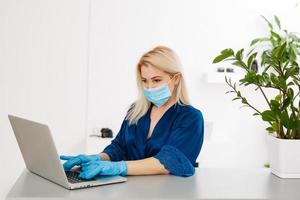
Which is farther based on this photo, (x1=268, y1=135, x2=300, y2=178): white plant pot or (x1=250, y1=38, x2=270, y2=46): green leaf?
(x1=250, y1=38, x2=270, y2=46): green leaf

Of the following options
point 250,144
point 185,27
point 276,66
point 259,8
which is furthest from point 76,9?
point 276,66

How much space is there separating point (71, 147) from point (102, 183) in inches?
92.0

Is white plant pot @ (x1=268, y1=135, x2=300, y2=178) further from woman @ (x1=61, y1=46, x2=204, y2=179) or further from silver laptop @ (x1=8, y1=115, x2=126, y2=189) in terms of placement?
silver laptop @ (x1=8, y1=115, x2=126, y2=189)

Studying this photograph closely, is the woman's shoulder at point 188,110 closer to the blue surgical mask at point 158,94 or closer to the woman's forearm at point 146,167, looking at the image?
the blue surgical mask at point 158,94

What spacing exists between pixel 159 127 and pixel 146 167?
342mm

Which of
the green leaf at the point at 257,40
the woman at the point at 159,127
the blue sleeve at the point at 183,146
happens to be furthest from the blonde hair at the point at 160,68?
the green leaf at the point at 257,40

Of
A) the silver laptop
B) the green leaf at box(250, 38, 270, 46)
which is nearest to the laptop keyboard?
the silver laptop

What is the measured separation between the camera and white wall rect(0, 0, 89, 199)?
3.77 m

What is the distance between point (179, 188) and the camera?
1.57 meters

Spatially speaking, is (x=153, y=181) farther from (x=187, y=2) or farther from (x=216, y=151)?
(x=187, y=2)

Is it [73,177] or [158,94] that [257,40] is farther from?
[73,177]

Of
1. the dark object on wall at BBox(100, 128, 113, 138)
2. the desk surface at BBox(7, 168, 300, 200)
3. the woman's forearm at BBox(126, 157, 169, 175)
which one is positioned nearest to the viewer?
the desk surface at BBox(7, 168, 300, 200)

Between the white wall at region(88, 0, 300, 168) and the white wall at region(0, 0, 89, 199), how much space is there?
0.13 meters

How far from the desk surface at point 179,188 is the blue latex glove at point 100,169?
0.06 meters
